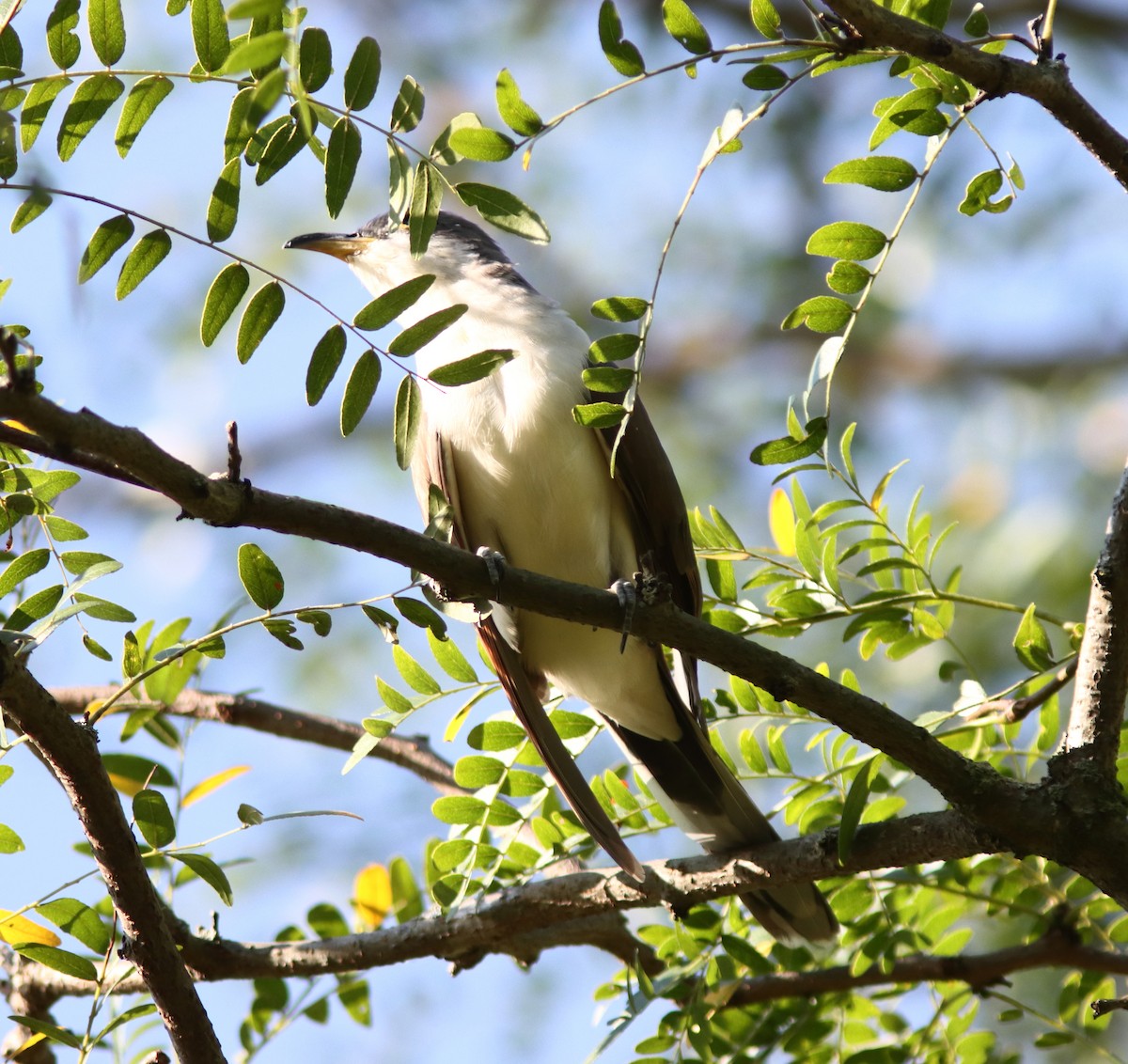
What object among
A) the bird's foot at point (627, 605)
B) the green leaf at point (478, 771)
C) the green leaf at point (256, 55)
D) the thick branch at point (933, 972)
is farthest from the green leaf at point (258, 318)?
the thick branch at point (933, 972)

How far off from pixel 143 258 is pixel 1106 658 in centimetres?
210

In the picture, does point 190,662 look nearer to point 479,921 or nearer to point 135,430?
point 479,921

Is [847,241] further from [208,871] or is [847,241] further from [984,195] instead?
[208,871]

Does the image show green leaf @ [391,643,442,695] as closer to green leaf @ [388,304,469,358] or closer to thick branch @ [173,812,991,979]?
thick branch @ [173,812,991,979]

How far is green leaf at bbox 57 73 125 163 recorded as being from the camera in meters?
2.36

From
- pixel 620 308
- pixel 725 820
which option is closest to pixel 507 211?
pixel 620 308

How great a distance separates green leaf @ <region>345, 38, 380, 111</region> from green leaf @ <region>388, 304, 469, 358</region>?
417mm

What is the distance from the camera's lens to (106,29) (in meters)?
2.35

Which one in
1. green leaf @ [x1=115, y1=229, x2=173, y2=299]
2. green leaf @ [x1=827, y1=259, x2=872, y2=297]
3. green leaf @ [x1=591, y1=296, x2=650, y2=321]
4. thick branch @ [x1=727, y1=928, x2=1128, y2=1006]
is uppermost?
green leaf @ [x1=115, y1=229, x2=173, y2=299]

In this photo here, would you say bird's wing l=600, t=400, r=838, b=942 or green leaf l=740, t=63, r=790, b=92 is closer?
green leaf l=740, t=63, r=790, b=92

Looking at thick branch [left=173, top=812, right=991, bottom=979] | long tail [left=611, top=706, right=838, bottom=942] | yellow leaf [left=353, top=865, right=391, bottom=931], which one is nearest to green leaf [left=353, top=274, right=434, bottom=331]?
thick branch [left=173, top=812, right=991, bottom=979]

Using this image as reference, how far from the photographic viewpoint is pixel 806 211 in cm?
971

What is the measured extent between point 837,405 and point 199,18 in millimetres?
7693

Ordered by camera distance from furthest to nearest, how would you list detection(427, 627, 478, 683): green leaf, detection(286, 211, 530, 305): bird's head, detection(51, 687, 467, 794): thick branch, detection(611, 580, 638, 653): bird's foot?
detection(286, 211, 530, 305): bird's head
detection(51, 687, 467, 794): thick branch
detection(427, 627, 478, 683): green leaf
detection(611, 580, 638, 653): bird's foot
